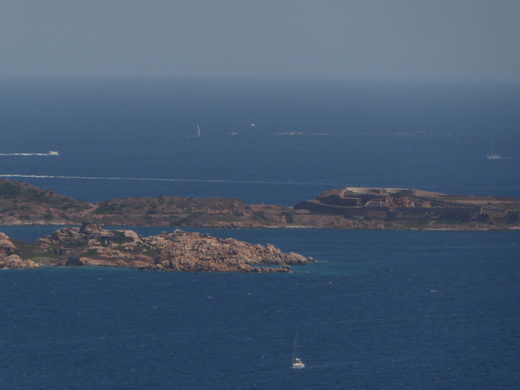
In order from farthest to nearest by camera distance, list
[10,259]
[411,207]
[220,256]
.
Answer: [411,207] → [220,256] → [10,259]

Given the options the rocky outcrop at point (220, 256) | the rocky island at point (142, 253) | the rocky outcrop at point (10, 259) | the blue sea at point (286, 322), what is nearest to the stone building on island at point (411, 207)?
the blue sea at point (286, 322)

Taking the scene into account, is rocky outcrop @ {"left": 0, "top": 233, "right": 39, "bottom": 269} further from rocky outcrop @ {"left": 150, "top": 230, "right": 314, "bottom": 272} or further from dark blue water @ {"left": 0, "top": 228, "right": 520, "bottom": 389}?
rocky outcrop @ {"left": 150, "top": 230, "right": 314, "bottom": 272}

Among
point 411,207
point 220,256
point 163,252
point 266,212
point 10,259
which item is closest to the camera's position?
point 10,259

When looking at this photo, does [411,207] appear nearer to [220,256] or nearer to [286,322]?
[220,256]

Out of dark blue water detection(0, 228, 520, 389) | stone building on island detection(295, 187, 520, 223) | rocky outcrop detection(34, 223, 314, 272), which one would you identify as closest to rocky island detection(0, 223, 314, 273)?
rocky outcrop detection(34, 223, 314, 272)

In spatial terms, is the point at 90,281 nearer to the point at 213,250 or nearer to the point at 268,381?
the point at 213,250

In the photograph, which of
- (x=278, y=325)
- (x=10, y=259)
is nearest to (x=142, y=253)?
(x=10, y=259)

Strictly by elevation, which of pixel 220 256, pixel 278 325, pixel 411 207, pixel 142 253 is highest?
pixel 411 207
